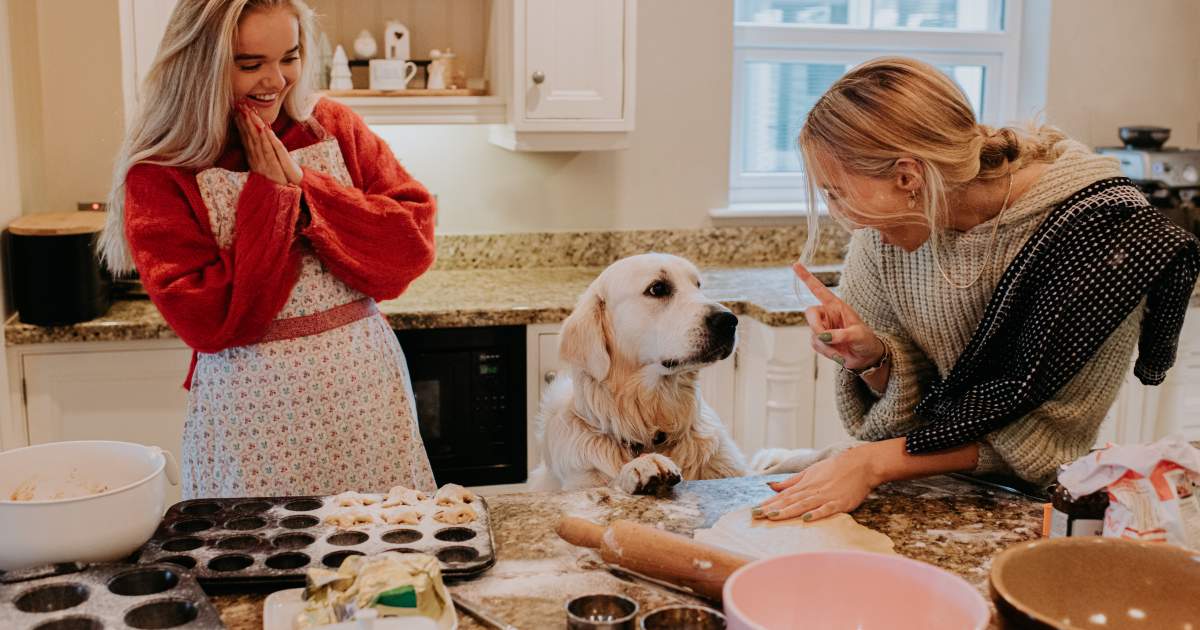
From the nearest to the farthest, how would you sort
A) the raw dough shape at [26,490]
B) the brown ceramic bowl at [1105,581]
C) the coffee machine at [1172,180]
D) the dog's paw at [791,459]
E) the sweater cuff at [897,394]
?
the brown ceramic bowl at [1105,581] < the raw dough shape at [26,490] < the sweater cuff at [897,394] < the dog's paw at [791,459] < the coffee machine at [1172,180]

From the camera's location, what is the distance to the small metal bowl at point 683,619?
3.61ft

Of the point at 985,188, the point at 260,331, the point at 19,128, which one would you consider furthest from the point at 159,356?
the point at 985,188

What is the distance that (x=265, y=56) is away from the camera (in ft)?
6.66

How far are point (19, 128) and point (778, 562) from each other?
111 inches

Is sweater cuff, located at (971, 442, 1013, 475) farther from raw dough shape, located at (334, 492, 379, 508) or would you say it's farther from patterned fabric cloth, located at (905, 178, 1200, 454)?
raw dough shape, located at (334, 492, 379, 508)

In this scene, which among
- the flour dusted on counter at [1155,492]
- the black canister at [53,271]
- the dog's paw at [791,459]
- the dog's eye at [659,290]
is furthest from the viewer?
the black canister at [53,271]

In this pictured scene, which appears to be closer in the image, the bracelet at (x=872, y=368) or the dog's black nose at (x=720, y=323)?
the bracelet at (x=872, y=368)

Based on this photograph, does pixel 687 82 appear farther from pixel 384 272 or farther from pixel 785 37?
pixel 384 272

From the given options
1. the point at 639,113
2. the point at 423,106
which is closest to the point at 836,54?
the point at 639,113

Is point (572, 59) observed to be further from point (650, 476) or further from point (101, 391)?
point (650, 476)

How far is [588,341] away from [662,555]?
101 cm

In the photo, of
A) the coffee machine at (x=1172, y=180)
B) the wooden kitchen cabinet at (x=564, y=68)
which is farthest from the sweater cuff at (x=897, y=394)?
the coffee machine at (x=1172, y=180)

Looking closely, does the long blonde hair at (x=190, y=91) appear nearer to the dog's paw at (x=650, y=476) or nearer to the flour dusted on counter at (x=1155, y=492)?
the dog's paw at (x=650, y=476)

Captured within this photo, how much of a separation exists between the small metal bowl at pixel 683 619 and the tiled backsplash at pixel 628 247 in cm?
267
